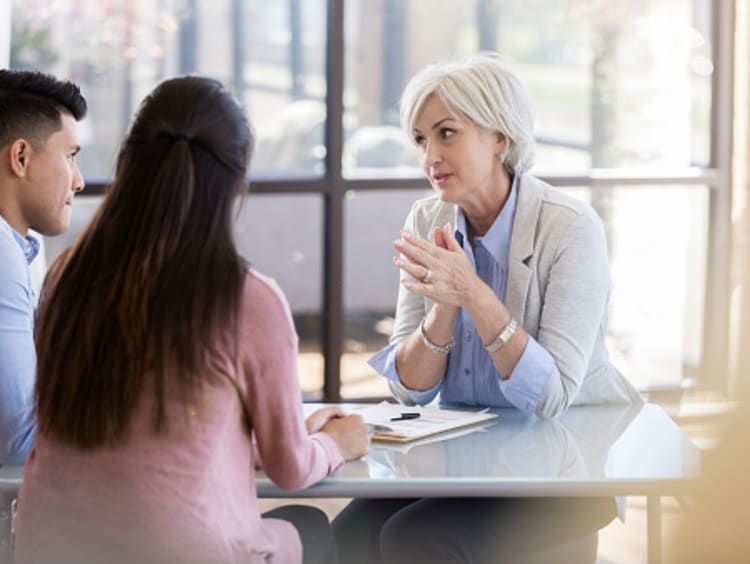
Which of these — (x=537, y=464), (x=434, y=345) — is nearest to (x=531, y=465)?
(x=537, y=464)

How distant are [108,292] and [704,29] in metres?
3.82

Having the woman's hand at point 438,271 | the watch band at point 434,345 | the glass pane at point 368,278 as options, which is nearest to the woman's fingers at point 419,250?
the woman's hand at point 438,271

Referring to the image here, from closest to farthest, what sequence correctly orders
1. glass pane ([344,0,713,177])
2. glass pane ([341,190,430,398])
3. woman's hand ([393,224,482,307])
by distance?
woman's hand ([393,224,482,307]), glass pane ([341,190,430,398]), glass pane ([344,0,713,177])

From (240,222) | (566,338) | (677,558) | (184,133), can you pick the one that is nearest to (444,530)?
(566,338)

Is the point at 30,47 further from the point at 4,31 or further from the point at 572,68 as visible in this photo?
the point at 572,68

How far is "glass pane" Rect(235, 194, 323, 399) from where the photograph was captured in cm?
477

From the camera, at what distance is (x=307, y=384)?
497cm

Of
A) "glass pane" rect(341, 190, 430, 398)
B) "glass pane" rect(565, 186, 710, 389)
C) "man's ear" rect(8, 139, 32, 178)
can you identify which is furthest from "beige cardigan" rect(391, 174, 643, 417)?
"glass pane" rect(565, 186, 710, 389)

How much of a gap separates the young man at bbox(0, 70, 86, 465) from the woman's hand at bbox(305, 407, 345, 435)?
0.48 meters

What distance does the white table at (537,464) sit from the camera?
183 centimetres

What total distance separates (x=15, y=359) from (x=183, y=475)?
0.54 meters

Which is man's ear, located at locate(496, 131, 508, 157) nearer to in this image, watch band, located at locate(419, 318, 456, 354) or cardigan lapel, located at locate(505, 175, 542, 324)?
cardigan lapel, located at locate(505, 175, 542, 324)

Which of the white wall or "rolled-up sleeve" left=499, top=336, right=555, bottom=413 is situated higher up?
the white wall

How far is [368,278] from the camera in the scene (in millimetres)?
4930
